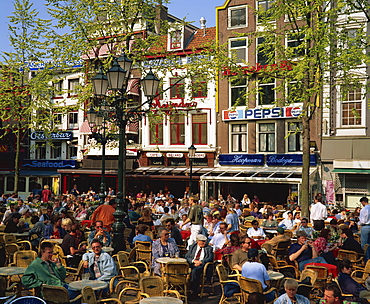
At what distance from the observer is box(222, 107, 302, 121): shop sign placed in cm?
2989

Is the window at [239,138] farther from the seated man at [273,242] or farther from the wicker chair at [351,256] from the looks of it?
the wicker chair at [351,256]

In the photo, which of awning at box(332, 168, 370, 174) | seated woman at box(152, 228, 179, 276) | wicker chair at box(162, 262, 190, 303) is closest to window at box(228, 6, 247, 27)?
awning at box(332, 168, 370, 174)

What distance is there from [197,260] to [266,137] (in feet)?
73.7

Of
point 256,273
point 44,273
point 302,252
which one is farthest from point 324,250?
point 44,273

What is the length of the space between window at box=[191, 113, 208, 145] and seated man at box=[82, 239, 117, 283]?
25.5 m

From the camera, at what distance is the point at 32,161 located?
44656mm

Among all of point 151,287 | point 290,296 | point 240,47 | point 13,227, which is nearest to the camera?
point 290,296

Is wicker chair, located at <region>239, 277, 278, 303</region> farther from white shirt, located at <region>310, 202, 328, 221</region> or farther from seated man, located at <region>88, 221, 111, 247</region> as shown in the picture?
white shirt, located at <region>310, 202, 328, 221</region>

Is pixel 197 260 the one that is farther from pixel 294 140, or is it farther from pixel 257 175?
pixel 294 140

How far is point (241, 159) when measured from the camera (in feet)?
105

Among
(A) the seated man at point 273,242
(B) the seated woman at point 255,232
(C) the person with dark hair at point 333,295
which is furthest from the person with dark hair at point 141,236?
(C) the person with dark hair at point 333,295

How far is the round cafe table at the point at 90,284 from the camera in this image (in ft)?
25.8

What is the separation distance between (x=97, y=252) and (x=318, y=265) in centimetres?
469

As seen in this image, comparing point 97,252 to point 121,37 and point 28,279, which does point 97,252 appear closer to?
point 28,279
